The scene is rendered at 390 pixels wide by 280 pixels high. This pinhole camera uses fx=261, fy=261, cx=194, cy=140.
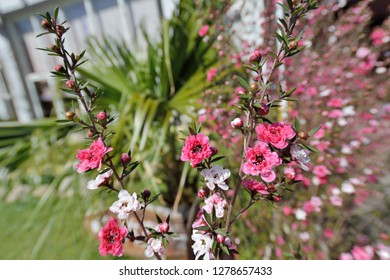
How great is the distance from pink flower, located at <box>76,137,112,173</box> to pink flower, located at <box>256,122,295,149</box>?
308 mm

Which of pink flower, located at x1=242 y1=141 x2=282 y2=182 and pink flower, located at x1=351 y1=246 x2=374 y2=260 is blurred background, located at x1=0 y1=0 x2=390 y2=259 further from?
pink flower, located at x1=242 y1=141 x2=282 y2=182

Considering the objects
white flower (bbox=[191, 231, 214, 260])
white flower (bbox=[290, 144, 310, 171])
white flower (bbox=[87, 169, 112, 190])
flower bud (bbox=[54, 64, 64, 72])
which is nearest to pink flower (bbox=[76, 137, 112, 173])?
white flower (bbox=[87, 169, 112, 190])

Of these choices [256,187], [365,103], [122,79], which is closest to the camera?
[256,187]

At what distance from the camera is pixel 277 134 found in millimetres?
492

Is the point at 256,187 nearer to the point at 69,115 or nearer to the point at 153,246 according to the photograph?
the point at 153,246

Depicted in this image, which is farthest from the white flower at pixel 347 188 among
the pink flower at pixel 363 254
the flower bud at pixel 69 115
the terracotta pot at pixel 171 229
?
the flower bud at pixel 69 115

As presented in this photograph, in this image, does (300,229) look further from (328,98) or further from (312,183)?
(328,98)

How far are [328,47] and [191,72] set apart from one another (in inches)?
33.4

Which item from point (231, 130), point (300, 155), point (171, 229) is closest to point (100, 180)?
point (300, 155)

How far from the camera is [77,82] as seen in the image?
55cm

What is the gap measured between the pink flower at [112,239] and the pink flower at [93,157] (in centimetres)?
14
